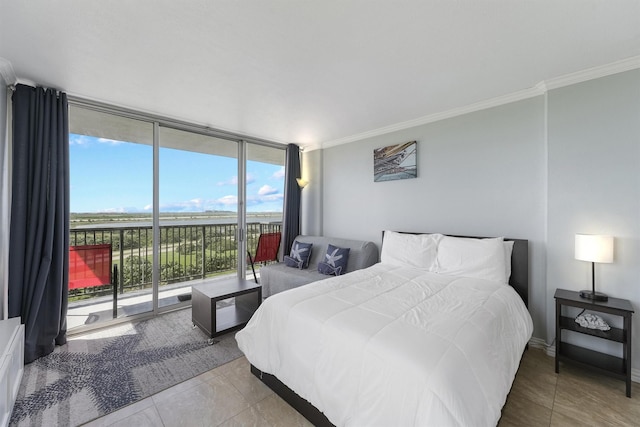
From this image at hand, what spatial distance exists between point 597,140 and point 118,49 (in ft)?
12.8

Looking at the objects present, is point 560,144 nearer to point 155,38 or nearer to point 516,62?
point 516,62

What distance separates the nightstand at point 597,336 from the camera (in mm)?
1890

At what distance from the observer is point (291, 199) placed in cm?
457

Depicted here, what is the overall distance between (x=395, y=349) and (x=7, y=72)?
359 cm

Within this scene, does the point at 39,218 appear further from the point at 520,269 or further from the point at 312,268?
the point at 520,269

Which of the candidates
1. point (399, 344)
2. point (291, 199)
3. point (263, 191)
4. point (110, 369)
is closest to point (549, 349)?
point (399, 344)

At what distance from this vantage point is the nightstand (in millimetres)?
1890

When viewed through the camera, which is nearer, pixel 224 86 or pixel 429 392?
pixel 429 392

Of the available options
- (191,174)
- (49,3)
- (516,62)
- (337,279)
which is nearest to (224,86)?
(49,3)

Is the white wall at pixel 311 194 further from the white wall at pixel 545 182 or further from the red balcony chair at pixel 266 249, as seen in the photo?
the white wall at pixel 545 182

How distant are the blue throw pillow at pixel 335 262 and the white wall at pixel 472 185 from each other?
0.63 meters

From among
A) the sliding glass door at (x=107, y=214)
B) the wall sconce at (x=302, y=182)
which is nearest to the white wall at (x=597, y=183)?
the wall sconce at (x=302, y=182)

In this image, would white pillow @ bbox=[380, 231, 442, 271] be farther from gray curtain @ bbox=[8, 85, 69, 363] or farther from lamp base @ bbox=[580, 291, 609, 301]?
gray curtain @ bbox=[8, 85, 69, 363]

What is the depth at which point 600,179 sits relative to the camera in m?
2.20
